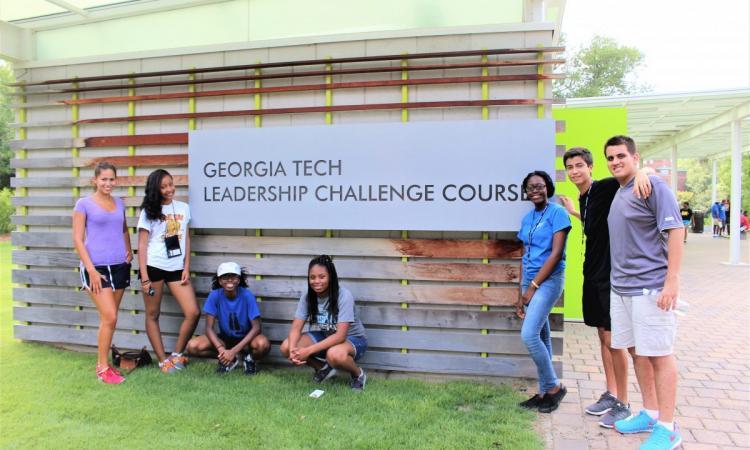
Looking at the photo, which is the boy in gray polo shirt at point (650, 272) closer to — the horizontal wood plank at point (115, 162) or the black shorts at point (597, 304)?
the black shorts at point (597, 304)

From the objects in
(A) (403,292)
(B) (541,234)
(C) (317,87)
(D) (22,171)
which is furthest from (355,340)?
(D) (22,171)

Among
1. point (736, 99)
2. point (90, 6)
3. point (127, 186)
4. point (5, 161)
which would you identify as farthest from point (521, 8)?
point (5, 161)

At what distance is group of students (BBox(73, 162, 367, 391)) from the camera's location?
4078 mm

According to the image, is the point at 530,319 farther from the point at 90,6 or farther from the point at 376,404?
the point at 90,6

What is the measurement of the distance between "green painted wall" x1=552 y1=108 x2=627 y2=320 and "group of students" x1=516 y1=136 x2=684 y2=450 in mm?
2345

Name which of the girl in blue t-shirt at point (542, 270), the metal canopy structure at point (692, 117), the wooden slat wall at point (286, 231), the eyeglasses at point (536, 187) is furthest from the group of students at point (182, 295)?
the metal canopy structure at point (692, 117)

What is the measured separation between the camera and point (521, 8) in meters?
4.32

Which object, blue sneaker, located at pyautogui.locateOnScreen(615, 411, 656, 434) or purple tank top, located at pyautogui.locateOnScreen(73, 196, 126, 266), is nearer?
blue sneaker, located at pyautogui.locateOnScreen(615, 411, 656, 434)

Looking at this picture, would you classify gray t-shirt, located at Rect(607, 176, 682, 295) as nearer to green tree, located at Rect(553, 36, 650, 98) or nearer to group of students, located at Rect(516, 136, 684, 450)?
group of students, located at Rect(516, 136, 684, 450)

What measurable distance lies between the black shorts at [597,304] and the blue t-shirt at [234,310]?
256 cm

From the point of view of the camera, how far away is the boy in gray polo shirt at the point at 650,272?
115 inches

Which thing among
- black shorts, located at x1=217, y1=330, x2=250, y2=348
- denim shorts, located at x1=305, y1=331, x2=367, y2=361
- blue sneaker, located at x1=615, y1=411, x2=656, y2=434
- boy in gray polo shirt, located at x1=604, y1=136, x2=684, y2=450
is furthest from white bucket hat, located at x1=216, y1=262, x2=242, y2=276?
blue sneaker, located at x1=615, y1=411, x2=656, y2=434

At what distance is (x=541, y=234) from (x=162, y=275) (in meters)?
3.10

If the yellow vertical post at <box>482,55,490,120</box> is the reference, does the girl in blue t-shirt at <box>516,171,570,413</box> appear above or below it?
below
